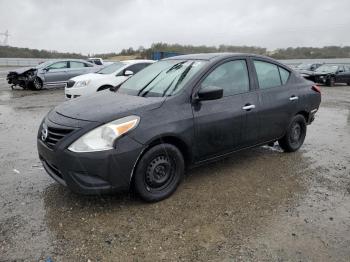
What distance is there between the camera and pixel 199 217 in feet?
12.0

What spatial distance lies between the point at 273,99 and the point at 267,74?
41cm

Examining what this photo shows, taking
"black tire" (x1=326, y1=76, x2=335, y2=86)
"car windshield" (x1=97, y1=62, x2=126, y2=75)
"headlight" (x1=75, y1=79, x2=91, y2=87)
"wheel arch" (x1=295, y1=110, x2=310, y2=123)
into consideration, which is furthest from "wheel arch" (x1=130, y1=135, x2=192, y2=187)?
"black tire" (x1=326, y1=76, x2=335, y2=86)


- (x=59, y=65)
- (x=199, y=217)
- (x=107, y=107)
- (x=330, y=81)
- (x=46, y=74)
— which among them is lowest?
(x=199, y=217)

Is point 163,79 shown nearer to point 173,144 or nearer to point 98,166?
point 173,144

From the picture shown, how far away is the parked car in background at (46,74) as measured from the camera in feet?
53.6

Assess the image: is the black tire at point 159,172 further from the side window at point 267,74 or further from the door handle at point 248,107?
the side window at point 267,74

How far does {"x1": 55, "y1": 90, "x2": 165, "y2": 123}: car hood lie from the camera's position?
12.2ft

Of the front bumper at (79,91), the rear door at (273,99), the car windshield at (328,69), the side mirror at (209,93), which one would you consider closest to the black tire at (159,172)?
the side mirror at (209,93)

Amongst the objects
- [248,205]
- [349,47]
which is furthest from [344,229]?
[349,47]

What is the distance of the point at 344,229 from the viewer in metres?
3.49

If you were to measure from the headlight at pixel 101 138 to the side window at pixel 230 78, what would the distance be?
1.29 m

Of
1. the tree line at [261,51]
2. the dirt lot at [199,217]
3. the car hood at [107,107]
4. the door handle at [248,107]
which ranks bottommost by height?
the dirt lot at [199,217]

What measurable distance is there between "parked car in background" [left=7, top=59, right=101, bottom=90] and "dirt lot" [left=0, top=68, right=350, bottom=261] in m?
11.8

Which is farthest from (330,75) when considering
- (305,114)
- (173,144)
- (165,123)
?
(165,123)
